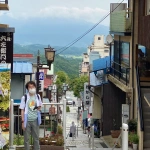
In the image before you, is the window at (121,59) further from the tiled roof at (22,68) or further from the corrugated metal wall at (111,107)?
the tiled roof at (22,68)

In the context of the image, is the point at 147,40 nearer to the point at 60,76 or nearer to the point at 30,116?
the point at 30,116

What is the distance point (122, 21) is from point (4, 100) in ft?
43.4

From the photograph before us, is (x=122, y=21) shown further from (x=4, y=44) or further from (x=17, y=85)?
(x=17, y=85)

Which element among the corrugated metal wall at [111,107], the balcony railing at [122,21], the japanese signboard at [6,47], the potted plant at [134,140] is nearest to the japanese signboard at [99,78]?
the corrugated metal wall at [111,107]

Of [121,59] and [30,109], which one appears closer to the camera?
[30,109]

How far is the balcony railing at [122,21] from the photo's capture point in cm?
2089

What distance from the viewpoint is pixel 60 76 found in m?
115

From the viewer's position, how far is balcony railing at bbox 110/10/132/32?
20.9 m

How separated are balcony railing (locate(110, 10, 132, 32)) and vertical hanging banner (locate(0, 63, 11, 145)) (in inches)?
483

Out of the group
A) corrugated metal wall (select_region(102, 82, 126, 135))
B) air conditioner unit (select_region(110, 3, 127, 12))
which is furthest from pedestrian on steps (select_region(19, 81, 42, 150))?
air conditioner unit (select_region(110, 3, 127, 12))

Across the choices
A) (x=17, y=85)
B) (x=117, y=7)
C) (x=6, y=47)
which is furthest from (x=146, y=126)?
(x=17, y=85)

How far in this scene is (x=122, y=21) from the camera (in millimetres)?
21547

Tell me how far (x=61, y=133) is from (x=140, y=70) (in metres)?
8.84

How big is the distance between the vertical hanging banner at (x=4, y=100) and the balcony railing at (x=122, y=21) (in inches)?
483
